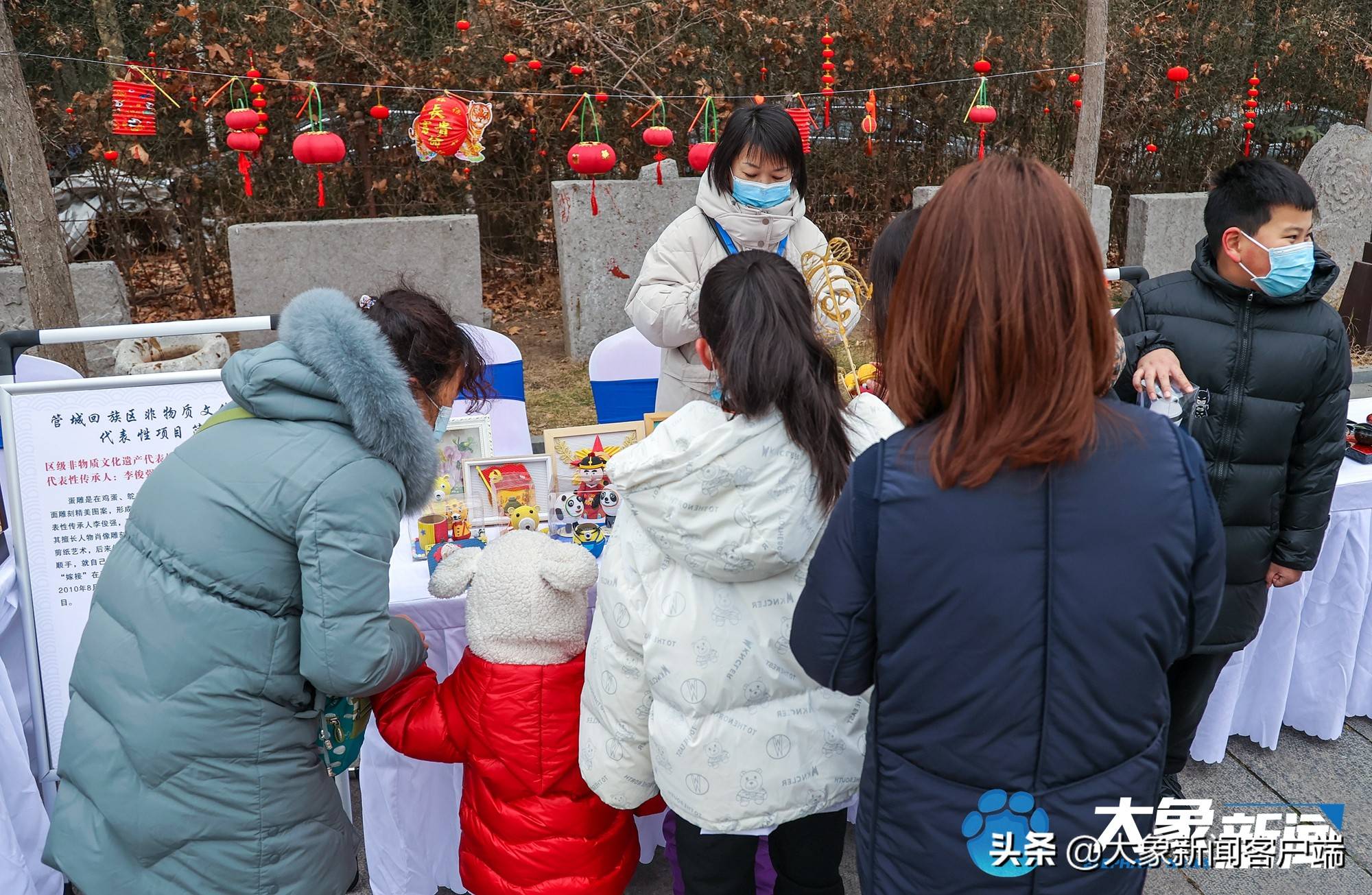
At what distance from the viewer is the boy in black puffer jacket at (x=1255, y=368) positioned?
2.21m

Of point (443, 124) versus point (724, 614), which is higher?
point (443, 124)

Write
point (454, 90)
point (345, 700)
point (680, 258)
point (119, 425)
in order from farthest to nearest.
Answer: point (454, 90), point (680, 258), point (119, 425), point (345, 700)

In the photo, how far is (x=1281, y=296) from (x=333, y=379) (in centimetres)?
192

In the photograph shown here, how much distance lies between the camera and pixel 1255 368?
87.5 inches

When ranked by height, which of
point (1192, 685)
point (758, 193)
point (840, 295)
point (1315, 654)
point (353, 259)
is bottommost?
point (1315, 654)

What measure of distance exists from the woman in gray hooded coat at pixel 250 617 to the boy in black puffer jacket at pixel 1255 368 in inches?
63.4

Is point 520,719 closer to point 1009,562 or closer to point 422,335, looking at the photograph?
point 422,335

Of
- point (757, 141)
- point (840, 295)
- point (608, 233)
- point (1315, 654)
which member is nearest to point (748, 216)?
point (757, 141)

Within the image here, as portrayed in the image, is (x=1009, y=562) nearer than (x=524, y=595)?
Yes

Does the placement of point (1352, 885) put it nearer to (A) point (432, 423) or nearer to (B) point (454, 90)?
(A) point (432, 423)

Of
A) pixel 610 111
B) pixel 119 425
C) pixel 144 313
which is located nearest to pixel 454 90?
pixel 610 111

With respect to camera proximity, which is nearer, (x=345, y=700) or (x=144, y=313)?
(x=345, y=700)

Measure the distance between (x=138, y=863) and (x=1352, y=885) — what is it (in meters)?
2.56

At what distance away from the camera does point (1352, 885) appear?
2.41 m
